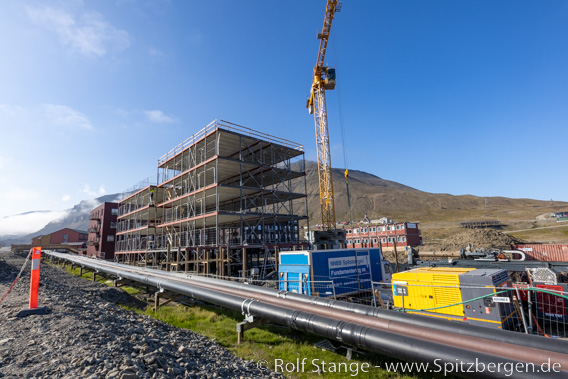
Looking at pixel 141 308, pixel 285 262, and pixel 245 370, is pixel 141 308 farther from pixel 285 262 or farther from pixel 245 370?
pixel 245 370

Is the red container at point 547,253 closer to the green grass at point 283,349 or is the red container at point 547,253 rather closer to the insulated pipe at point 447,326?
the insulated pipe at point 447,326

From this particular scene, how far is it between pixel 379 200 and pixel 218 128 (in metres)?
176

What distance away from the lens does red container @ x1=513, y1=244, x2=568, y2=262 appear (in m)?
26.6

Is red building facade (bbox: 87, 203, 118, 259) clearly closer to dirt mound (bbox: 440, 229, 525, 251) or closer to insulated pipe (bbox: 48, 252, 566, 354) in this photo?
insulated pipe (bbox: 48, 252, 566, 354)

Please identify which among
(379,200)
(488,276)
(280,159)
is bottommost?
(488,276)

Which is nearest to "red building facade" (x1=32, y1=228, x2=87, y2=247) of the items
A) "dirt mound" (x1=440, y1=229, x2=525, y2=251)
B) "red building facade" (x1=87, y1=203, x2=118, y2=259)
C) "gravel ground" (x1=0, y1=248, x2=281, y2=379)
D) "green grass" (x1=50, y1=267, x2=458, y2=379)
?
"red building facade" (x1=87, y1=203, x2=118, y2=259)

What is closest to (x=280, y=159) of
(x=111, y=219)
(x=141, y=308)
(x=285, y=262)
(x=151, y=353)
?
(x=285, y=262)

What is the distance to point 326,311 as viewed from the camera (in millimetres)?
8484

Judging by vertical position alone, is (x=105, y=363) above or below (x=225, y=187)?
below

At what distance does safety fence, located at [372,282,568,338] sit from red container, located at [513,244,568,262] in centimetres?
2367

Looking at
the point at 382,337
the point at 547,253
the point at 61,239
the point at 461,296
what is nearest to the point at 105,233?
the point at 61,239

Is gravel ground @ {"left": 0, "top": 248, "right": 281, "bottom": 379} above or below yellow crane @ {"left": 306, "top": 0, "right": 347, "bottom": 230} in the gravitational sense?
below

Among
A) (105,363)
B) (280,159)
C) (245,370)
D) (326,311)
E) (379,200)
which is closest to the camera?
(105,363)

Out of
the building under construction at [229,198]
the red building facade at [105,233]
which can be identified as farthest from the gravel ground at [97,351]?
the red building facade at [105,233]
